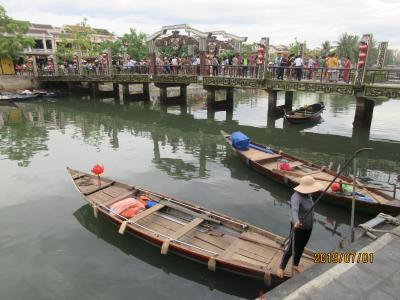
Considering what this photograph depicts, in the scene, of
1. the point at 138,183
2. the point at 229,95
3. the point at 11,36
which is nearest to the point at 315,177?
the point at 138,183

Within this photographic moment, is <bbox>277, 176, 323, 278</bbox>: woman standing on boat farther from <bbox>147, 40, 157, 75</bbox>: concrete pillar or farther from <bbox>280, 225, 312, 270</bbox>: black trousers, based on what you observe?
<bbox>147, 40, 157, 75</bbox>: concrete pillar

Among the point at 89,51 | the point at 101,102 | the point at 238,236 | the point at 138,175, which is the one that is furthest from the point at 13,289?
the point at 89,51

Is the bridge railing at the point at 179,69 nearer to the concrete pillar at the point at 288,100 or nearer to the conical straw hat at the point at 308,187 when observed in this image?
the concrete pillar at the point at 288,100

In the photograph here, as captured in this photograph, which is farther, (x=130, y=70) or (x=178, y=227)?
(x=130, y=70)

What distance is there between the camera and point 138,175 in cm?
1329

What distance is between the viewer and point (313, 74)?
1956 centimetres

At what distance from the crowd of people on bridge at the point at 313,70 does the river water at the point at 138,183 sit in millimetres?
3665

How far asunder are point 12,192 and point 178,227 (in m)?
7.37

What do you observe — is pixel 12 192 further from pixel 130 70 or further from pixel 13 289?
pixel 130 70

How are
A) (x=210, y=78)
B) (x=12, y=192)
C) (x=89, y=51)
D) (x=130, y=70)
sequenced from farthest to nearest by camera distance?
(x=89, y=51) < (x=130, y=70) < (x=210, y=78) < (x=12, y=192)

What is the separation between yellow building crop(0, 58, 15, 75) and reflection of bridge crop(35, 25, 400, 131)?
17110mm

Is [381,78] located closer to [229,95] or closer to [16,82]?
[229,95]
